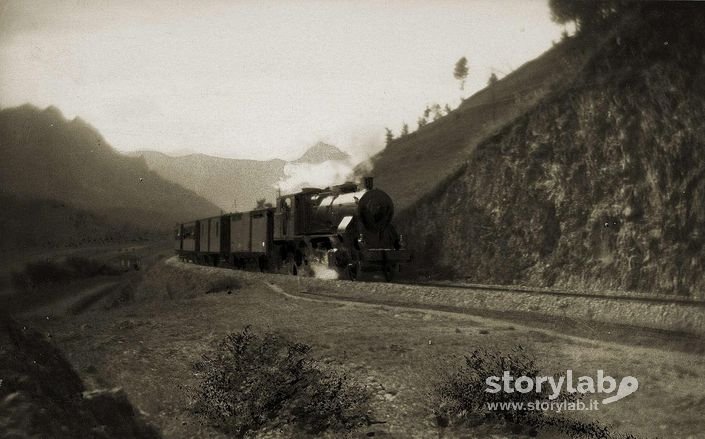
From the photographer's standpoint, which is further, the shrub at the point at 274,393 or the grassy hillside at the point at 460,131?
Answer: the grassy hillside at the point at 460,131

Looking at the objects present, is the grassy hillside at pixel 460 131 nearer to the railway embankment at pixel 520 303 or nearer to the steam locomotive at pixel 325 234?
the steam locomotive at pixel 325 234

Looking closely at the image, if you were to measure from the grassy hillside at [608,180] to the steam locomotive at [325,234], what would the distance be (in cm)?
526

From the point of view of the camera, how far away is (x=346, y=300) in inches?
613

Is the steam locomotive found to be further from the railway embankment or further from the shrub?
the shrub

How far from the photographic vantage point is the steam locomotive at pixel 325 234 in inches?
804

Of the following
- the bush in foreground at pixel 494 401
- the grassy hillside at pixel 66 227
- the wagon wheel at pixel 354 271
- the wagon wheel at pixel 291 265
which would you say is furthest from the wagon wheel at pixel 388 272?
the grassy hillside at pixel 66 227

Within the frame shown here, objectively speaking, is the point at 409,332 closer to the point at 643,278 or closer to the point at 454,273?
the point at 643,278

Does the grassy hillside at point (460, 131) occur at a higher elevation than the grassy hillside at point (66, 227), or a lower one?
higher

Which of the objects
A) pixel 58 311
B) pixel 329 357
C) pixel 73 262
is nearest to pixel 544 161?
pixel 329 357

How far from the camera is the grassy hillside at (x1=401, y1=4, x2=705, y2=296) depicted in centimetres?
1845

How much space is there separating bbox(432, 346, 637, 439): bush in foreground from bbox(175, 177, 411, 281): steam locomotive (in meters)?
11.8

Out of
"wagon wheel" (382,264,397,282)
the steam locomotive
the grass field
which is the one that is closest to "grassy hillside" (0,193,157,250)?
the steam locomotive

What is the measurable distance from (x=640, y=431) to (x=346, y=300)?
968 cm

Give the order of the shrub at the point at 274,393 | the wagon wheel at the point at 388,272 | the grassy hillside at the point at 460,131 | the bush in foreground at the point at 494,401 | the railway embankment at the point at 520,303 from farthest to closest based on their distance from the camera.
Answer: the grassy hillside at the point at 460,131, the wagon wheel at the point at 388,272, the railway embankment at the point at 520,303, the shrub at the point at 274,393, the bush in foreground at the point at 494,401
